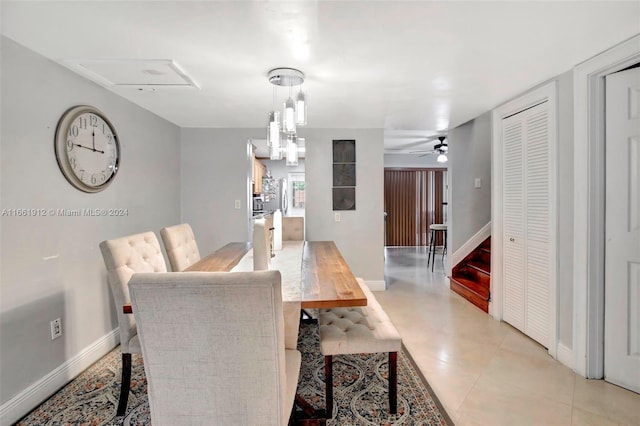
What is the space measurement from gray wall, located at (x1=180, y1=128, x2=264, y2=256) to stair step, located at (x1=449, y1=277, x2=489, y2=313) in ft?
9.06

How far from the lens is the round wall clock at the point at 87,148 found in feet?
7.43

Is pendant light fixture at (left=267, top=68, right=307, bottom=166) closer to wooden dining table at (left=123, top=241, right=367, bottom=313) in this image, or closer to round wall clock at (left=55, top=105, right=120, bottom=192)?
wooden dining table at (left=123, top=241, right=367, bottom=313)

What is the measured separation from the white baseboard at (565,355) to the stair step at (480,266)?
1607 millimetres

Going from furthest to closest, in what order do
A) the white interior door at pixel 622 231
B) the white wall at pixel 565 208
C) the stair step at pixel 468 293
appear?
1. the stair step at pixel 468 293
2. the white wall at pixel 565 208
3. the white interior door at pixel 622 231

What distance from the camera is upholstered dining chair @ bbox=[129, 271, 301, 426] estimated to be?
Answer: 1.13 meters

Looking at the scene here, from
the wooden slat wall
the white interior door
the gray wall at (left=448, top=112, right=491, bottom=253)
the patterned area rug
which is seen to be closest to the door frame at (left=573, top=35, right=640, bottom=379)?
the white interior door

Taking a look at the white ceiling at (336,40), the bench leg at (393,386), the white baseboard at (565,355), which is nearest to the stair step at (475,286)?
the white baseboard at (565,355)

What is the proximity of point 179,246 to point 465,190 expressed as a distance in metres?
3.67

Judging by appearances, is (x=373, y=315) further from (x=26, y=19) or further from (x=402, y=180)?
(x=402, y=180)

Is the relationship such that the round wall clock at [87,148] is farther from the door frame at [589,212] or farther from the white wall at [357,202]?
the door frame at [589,212]

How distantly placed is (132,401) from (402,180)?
7.14 m

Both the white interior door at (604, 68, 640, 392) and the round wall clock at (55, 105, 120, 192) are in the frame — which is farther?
the round wall clock at (55, 105, 120, 192)

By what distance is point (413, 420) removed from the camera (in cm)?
186

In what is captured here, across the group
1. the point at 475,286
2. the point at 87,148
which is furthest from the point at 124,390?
the point at 475,286
